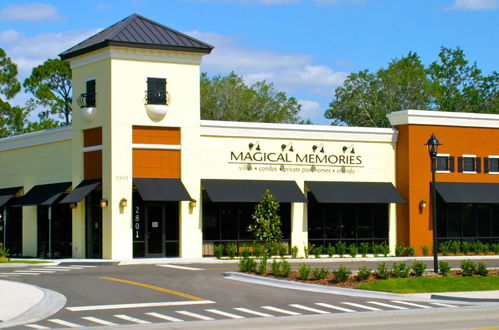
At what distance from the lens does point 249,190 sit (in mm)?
41062

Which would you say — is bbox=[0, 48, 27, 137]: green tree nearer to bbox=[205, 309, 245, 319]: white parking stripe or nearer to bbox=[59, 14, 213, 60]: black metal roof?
bbox=[59, 14, 213, 60]: black metal roof

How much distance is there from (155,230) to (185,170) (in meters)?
3.03

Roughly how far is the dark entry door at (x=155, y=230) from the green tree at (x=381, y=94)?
3915 centimetres

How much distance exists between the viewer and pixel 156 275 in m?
30.2

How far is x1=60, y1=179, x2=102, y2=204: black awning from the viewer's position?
128 feet

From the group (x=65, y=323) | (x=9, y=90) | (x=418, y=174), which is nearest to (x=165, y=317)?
(x=65, y=323)

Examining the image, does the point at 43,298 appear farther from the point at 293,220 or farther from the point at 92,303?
the point at 293,220

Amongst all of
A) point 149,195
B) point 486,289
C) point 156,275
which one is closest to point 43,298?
point 156,275

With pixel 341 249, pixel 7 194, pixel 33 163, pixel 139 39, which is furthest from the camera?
pixel 7 194

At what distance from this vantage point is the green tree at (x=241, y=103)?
76.9m

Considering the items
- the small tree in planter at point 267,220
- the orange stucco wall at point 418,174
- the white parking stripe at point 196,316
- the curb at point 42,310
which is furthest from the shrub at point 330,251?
the white parking stripe at point 196,316

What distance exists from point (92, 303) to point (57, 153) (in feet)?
71.1

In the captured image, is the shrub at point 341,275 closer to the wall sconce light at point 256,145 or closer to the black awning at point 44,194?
the wall sconce light at point 256,145

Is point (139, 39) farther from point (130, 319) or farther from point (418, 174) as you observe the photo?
point (130, 319)
